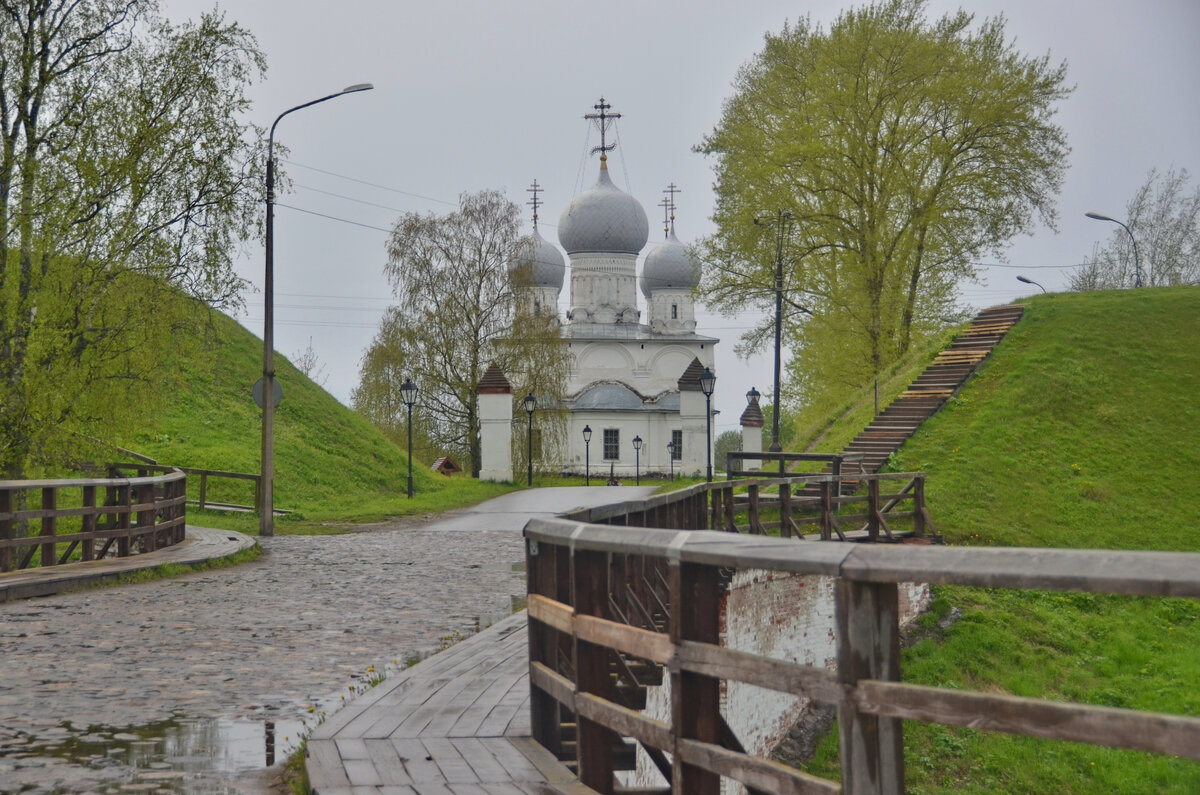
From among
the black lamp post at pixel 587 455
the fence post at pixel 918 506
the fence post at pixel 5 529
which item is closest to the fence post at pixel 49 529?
the fence post at pixel 5 529

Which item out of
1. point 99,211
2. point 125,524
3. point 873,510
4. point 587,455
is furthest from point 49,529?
point 587,455

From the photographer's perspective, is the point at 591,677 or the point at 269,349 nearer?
the point at 591,677

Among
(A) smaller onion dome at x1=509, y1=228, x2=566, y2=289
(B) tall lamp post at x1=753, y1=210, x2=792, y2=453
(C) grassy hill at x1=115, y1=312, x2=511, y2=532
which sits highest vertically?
(A) smaller onion dome at x1=509, y1=228, x2=566, y2=289

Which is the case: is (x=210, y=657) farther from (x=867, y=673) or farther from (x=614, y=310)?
(x=614, y=310)

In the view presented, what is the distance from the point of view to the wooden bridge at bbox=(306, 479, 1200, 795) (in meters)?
2.98

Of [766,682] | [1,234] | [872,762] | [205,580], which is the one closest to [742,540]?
[766,682]

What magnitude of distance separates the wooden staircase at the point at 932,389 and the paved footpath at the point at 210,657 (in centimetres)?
1356

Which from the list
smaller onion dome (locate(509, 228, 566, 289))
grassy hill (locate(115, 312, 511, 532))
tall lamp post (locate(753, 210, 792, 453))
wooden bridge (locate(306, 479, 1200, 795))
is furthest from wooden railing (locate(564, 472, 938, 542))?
smaller onion dome (locate(509, 228, 566, 289))

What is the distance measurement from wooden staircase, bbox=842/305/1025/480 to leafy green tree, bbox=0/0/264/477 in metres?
13.6

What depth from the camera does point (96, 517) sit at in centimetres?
1647

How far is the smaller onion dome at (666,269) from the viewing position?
80.7 m

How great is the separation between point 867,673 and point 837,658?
3.8 inches

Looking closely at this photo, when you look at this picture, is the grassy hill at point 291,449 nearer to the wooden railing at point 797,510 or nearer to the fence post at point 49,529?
the fence post at point 49,529

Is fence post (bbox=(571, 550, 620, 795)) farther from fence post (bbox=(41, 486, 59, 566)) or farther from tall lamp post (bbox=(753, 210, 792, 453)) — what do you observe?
tall lamp post (bbox=(753, 210, 792, 453))
